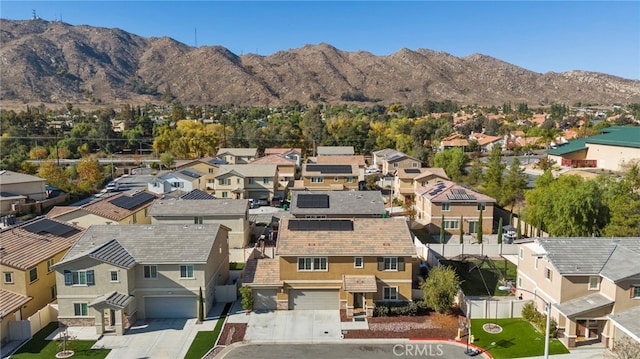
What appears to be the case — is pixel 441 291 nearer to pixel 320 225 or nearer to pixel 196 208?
pixel 320 225

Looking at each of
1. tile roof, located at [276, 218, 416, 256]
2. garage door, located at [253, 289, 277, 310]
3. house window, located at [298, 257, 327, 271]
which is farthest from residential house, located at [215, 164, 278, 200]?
house window, located at [298, 257, 327, 271]

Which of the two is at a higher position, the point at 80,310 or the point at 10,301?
the point at 10,301

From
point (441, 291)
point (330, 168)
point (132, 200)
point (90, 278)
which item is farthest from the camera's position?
point (330, 168)

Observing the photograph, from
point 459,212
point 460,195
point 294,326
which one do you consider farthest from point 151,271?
point 460,195

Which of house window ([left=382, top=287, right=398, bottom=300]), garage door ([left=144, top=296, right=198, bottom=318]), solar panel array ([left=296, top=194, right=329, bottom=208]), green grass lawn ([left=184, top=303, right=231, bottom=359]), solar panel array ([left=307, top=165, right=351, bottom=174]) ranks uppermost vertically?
solar panel array ([left=307, top=165, right=351, bottom=174])

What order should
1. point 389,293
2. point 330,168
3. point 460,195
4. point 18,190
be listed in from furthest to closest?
point 330,168 < point 18,190 < point 460,195 < point 389,293

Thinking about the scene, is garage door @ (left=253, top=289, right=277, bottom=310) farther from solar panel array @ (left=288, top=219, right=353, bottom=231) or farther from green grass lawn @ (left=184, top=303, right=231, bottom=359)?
solar panel array @ (left=288, top=219, right=353, bottom=231)
